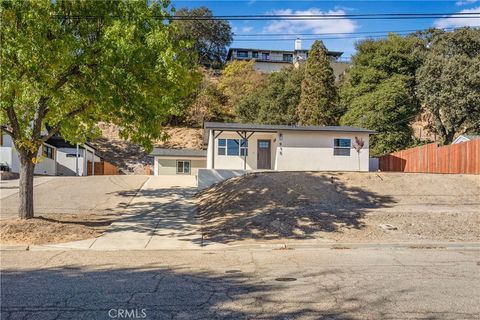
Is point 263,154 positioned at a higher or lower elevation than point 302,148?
lower

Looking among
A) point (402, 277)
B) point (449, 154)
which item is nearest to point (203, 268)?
point (402, 277)

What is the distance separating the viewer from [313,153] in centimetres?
Answer: 2859

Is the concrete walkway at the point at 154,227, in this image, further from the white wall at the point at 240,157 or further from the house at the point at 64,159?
the house at the point at 64,159

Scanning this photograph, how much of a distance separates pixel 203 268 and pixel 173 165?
3719 centimetres

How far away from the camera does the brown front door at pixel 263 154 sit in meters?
29.7

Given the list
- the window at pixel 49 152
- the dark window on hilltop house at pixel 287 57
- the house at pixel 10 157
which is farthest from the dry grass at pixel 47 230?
the dark window on hilltop house at pixel 287 57

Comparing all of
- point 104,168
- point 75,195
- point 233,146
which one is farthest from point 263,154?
point 104,168

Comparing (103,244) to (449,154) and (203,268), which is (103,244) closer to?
(203,268)

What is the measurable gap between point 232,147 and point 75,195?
10.9m

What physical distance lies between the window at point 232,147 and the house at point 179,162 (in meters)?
16.2

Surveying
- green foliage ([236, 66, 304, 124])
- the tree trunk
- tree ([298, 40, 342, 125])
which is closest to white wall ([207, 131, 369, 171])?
the tree trunk

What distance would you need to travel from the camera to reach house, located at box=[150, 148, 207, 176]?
148ft

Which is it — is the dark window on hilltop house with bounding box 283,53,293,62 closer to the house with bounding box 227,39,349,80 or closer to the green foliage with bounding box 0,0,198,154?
the house with bounding box 227,39,349,80

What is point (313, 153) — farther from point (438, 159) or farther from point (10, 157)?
point (10, 157)
